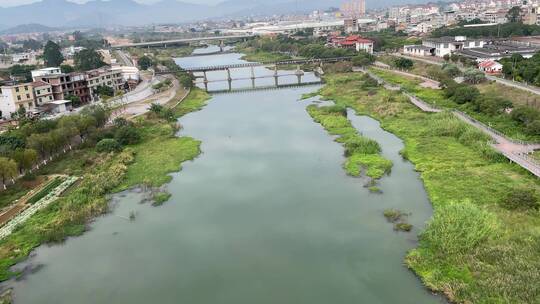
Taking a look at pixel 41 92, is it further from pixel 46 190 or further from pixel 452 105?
pixel 452 105

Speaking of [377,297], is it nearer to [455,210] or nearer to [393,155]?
[455,210]

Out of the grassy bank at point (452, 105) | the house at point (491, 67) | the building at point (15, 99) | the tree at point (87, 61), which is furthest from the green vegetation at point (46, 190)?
the house at point (491, 67)

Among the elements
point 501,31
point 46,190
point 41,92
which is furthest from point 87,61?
point 501,31

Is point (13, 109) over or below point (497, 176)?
over

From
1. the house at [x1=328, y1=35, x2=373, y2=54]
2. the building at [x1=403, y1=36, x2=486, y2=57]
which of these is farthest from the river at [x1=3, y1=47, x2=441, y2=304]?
the house at [x1=328, y1=35, x2=373, y2=54]

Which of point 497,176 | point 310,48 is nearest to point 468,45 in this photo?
point 310,48

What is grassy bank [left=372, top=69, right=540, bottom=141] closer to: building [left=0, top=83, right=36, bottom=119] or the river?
the river
